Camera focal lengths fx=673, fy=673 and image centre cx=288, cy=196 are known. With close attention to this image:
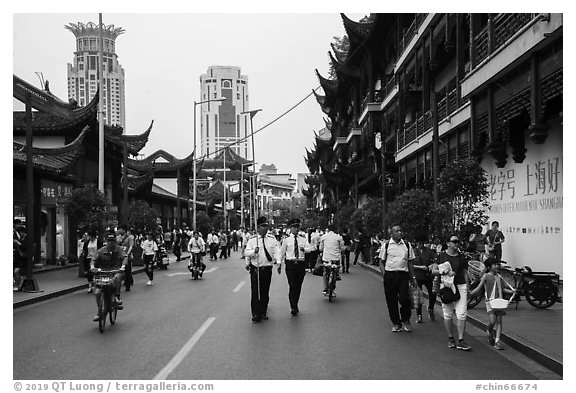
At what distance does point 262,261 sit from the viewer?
12625mm

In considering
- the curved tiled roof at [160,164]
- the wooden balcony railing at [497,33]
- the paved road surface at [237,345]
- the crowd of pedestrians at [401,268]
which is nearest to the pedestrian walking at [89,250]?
the crowd of pedestrians at [401,268]

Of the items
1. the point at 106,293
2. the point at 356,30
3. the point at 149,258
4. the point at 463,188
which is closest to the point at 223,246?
the point at 356,30

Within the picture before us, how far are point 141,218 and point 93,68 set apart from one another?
794 centimetres

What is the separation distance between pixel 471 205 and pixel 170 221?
45.8m

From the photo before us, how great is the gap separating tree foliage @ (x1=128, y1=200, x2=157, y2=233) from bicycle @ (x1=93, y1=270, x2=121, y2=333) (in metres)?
20.6

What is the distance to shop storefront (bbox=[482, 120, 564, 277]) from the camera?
54.0 ft

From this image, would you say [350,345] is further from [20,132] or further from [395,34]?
[395,34]

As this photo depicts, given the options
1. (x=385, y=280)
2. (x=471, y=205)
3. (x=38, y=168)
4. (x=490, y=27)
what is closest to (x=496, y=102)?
(x=490, y=27)

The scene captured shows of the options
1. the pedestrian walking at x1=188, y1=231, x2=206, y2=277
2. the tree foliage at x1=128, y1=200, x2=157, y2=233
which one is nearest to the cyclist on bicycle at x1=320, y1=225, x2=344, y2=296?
the pedestrian walking at x1=188, y1=231, x2=206, y2=277

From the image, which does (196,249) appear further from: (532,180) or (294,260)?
(532,180)

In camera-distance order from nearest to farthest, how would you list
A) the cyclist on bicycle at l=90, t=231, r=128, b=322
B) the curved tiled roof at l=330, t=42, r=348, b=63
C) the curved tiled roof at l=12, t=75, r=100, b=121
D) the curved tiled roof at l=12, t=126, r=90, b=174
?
1. the cyclist on bicycle at l=90, t=231, r=128, b=322
2. the curved tiled roof at l=12, t=126, r=90, b=174
3. the curved tiled roof at l=12, t=75, r=100, b=121
4. the curved tiled roof at l=330, t=42, r=348, b=63

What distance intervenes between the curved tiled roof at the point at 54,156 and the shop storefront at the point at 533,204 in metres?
17.0

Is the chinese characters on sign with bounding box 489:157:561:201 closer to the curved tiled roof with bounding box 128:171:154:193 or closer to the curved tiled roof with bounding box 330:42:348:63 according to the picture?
the curved tiled roof with bounding box 128:171:154:193

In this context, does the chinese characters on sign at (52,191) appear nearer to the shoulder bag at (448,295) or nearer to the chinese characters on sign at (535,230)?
the chinese characters on sign at (535,230)
